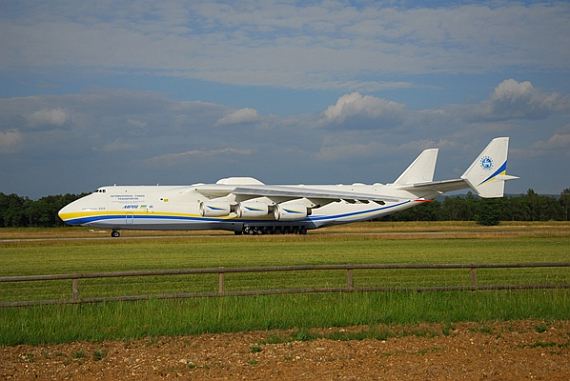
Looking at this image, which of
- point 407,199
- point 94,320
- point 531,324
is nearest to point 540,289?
point 531,324

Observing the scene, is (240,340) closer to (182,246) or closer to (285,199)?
(182,246)

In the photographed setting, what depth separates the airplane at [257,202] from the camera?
122 feet

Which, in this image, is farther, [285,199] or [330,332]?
[285,199]

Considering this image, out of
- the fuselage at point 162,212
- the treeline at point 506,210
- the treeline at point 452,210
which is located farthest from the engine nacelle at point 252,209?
the treeline at point 506,210

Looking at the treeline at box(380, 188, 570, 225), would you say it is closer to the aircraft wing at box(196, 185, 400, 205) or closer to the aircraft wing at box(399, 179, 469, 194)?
the aircraft wing at box(399, 179, 469, 194)

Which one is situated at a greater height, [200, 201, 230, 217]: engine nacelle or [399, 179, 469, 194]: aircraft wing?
[399, 179, 469, 194]: aircraft wing

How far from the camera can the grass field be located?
1124 cm

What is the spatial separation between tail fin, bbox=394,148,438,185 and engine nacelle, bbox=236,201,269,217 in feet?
38.8

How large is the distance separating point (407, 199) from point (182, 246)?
14248 millimetres

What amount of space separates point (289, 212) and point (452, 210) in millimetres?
64847

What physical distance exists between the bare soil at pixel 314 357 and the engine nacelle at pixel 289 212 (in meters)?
27.7

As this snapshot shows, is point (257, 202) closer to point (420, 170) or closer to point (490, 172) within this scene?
point (420, 170)

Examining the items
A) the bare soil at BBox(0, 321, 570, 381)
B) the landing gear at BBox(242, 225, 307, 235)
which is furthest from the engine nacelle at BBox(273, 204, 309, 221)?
the bare soil at BBox(0, 321, 570, 381)

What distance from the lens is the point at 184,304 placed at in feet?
41.3
